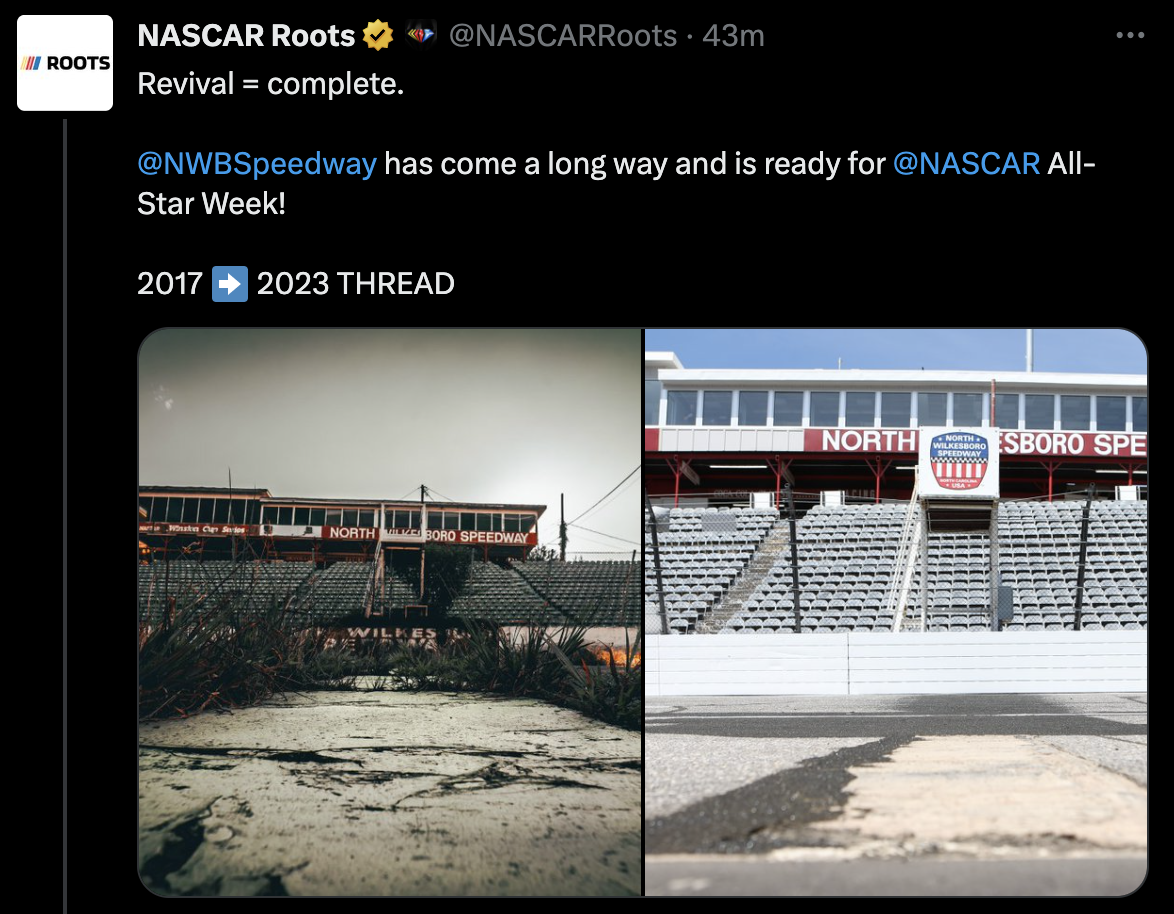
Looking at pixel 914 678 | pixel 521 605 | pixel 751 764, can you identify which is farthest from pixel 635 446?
pixel 914 678

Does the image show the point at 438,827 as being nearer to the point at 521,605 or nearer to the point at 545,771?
the point at 545,771

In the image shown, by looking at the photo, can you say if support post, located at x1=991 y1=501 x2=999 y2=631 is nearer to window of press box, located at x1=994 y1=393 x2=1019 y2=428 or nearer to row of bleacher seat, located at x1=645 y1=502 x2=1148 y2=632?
row of bleacher seat, located at x1=645 y1=502 x2=1148 y2=632

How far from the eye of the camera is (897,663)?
12.5 m

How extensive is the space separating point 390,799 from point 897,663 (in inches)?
367

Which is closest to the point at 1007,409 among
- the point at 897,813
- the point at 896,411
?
the point at 896,411

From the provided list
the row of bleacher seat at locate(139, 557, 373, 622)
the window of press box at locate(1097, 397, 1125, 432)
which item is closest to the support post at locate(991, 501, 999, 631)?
the row of bleacher seat at locate(139, 557, 373, 622)

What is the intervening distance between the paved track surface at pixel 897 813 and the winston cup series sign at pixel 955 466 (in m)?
7.37

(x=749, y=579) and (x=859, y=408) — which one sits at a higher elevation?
(x=859, y=408)

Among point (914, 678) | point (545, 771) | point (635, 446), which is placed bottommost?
point (914, 678)

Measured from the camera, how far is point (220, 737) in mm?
4504

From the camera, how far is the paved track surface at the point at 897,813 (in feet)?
13.4

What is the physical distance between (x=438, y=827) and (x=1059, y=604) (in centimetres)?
1783

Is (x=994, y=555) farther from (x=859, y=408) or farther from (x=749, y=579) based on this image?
(x=859, y=408)
